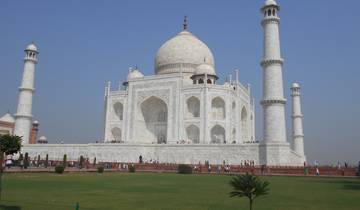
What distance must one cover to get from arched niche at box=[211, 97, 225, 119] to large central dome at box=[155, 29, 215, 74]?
16.8ft

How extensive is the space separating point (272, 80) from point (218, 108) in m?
8.16

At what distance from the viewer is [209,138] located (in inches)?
1087

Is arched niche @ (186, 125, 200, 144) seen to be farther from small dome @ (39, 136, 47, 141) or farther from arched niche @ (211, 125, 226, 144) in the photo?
small dome @ (39, 136, 47, 141)

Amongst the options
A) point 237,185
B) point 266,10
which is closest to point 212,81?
point 266,10

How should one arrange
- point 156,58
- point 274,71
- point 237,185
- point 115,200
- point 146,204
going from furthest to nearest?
point 156,58
point 274,71
point 115,200
point 146,204
point 237,185

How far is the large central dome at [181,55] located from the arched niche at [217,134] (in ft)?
22.8

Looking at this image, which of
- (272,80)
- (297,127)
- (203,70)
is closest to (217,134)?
(203,70)

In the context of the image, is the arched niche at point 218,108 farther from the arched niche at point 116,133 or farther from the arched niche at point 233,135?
the arched niche at point 116,133

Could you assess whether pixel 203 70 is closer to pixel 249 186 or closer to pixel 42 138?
pixel 42 138

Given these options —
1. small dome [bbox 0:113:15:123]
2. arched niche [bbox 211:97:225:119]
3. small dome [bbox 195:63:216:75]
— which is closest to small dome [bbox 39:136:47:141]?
small dome [bbox 0:113:15:123]

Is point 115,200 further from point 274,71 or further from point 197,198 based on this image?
point 274,71

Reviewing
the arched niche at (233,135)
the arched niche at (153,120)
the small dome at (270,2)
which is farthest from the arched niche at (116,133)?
the small dome at (270,2)

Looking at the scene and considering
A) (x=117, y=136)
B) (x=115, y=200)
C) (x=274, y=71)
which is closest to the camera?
(x=115, y=200)

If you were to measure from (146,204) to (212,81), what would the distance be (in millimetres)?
24343
